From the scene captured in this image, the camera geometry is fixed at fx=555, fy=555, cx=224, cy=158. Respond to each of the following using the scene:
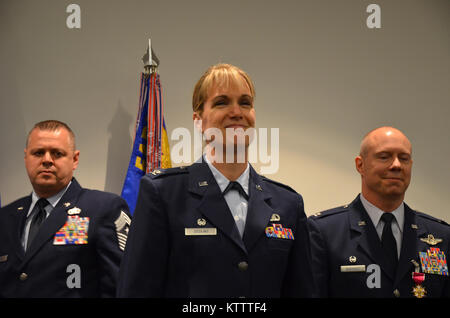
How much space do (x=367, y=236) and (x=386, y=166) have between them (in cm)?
35

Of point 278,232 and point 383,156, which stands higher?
point 383,156

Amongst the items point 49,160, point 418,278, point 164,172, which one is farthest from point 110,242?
point 418,278

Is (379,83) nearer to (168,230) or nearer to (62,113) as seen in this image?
(62,113)

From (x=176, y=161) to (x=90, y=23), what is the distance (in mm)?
1226

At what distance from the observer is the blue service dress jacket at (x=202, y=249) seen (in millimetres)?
1733

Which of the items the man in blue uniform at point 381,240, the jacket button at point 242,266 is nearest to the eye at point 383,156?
the man in blue uniform at point 381,240

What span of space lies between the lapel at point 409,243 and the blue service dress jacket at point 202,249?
29.4 inches

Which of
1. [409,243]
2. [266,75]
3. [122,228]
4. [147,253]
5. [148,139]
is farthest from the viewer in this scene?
[266,75]

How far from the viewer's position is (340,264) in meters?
2.50

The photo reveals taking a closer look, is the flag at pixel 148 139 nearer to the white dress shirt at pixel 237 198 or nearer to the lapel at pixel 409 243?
the lapel at pixel 409 243

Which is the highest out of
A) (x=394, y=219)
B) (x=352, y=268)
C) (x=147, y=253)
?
(x=394, y=219)

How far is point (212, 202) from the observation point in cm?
185

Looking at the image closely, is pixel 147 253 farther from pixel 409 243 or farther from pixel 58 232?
pixel 409 243
